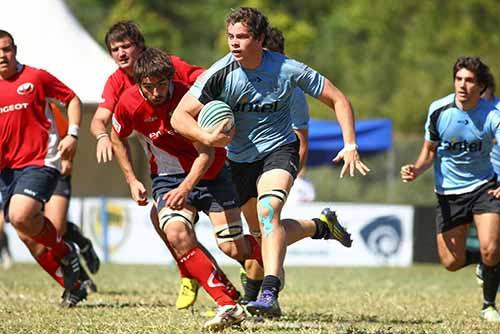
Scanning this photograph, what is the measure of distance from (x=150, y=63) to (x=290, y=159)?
46.2 inches

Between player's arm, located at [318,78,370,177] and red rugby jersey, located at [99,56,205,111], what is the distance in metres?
1.42

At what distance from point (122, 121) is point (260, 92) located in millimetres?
1121

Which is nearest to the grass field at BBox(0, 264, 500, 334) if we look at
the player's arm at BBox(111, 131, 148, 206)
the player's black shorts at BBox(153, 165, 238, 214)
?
the player's black shorts at BBox(153, 165, 238, 214)

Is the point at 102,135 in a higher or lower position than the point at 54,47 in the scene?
lower

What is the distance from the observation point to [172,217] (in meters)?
7.67

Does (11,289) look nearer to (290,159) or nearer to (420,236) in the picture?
(290,159)

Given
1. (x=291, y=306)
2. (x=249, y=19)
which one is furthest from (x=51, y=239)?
(x=249, y=19)

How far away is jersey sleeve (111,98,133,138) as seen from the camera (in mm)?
8195

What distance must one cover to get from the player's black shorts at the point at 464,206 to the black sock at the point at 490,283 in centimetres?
47

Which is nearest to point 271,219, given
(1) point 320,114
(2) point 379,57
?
(1) point 320,114

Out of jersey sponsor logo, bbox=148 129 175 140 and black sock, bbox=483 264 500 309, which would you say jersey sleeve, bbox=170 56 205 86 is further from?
black sock, bbox=483 264 500 309

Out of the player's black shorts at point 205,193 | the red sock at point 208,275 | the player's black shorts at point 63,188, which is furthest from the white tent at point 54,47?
the red sock at point 208,275

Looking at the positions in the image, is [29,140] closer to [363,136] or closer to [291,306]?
[291,306]

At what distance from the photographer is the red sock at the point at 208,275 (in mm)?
7406
